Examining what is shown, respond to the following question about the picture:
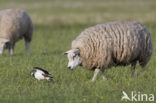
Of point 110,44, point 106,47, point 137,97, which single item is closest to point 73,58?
point 106,47

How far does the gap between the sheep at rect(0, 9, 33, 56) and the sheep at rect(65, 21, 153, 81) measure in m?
5.65

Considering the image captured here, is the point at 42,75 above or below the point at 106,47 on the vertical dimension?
below

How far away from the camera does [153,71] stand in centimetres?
998

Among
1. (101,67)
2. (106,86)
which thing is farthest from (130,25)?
(106,86)

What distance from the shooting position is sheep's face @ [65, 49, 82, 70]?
8.64 meters

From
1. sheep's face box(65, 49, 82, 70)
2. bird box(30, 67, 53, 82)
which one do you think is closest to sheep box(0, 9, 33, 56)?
sheep's face box(65, 49, 82, 70)

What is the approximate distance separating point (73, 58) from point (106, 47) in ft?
2.79

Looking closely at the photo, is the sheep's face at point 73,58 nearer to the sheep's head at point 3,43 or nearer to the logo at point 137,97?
the logo at point 137,97

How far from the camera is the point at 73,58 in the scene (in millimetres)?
8727

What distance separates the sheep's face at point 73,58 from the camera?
864 centimetres

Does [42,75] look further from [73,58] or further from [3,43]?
[3,43]

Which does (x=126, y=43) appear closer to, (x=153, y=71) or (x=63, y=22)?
(x=153, y=71)

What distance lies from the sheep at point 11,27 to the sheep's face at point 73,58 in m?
5.65

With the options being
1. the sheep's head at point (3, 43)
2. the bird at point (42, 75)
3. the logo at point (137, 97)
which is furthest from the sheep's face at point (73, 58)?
the sheep's head at point (3, 43)
